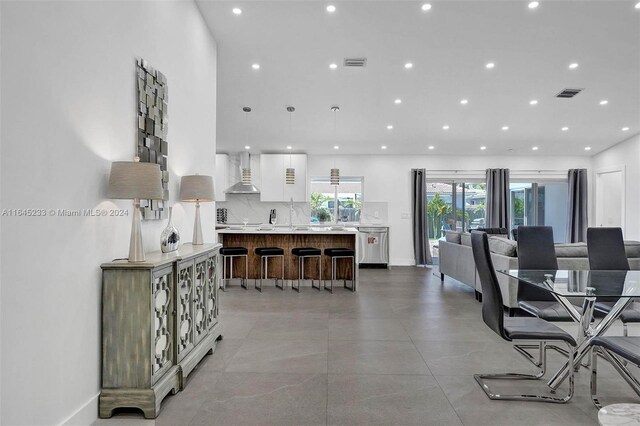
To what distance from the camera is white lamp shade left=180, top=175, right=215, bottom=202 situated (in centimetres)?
342

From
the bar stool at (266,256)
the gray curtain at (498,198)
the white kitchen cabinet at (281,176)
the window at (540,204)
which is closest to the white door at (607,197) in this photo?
the window at (540,204)

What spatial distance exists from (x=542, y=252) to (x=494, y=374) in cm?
156

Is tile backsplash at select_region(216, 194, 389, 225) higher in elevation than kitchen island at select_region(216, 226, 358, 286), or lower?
higher

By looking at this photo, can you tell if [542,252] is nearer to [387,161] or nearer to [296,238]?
[296,238]

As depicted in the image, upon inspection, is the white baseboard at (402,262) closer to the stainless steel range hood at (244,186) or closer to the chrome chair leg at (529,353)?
the stainless steel range hood at (244,186)

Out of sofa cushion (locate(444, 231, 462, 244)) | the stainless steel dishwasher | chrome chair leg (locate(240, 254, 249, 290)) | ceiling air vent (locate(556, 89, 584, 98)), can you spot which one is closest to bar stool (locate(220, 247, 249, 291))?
chrome chair leg (locate(240, 254, 249, 290))

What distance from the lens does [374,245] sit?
853 cm

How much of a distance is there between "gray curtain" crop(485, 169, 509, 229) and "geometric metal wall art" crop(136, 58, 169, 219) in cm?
795

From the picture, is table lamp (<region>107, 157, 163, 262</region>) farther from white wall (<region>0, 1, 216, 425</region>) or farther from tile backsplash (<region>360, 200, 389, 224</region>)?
tile backsplash (<region>360, 200, 389, 224</region>)

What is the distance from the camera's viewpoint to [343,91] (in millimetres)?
6207

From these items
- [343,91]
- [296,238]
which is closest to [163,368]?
[296,238]

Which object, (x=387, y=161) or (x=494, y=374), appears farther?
(x=387, y=161)

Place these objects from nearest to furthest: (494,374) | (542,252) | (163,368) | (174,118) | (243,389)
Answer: (163,368) → (243,389) → (494,374) → (174,118) → (542,252)

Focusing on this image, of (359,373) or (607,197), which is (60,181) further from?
(607,197)
